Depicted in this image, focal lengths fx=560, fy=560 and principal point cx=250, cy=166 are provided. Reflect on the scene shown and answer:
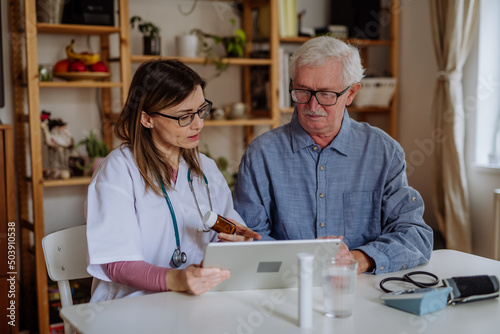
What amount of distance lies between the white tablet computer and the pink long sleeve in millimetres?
143

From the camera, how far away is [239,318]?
1.17 meters

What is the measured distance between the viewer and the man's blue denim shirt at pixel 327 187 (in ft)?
6.03

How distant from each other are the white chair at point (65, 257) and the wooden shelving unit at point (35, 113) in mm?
1255

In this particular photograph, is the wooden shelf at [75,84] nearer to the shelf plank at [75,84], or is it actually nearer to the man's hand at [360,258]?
the shelf plank at [75,84]

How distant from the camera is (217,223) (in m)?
1.46

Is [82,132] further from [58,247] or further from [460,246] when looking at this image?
[460,246]

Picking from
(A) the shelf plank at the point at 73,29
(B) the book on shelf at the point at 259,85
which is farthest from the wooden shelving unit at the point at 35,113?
(B) the book on shelf at the point at 259,85

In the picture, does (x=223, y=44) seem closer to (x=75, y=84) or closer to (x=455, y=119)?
(x=75, y=84)

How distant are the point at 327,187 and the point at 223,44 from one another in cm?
171

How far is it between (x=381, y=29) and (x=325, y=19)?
391mm

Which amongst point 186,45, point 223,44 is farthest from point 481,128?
point 186,45

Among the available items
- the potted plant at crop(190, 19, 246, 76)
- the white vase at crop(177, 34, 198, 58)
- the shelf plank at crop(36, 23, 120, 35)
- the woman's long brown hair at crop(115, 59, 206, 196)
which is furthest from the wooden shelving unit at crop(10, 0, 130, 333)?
the woman's long brown hair at crop(115, 59, 206, 196)

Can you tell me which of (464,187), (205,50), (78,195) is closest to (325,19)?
(205,50)

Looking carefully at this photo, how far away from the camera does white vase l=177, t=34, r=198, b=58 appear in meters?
3.13
